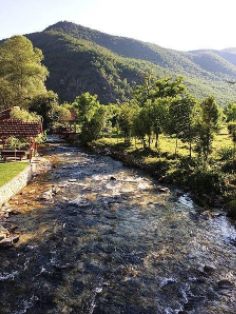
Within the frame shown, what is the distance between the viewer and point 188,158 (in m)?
39.0

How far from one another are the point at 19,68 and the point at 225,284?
201ft

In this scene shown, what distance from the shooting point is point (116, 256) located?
1741 centimetres

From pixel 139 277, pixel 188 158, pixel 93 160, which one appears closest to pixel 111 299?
pixel 139 277

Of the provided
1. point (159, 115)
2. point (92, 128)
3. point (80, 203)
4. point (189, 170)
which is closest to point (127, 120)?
point (159, 115)

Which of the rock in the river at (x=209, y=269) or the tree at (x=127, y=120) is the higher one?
the tree at (x=127, y=120)

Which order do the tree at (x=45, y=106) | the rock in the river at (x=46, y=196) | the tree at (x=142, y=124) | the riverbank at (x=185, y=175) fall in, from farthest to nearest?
1. the tree at (x=45, y=106)
2. the tree at (x=142, y=124)
3. the riverbank at (x=185, y=175)
4. the rock in the river at (x=46, y=196)

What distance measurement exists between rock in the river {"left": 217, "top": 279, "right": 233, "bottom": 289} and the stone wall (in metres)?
18.1

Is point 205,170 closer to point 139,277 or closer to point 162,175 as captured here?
point 162,175

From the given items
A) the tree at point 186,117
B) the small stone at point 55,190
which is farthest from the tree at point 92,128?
the small stone at point 55,190

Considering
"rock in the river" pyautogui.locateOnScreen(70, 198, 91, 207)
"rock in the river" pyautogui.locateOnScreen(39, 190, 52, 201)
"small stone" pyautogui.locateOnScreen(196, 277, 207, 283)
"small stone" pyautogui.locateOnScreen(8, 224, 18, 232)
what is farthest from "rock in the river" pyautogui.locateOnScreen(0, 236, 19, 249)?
"small stone" pyautogui.locateOnScreen(196, 277, 207, 283)

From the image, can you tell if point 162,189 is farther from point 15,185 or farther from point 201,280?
point 201,280

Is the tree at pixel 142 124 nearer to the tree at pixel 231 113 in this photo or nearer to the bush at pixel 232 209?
the tree at pixel 231 113

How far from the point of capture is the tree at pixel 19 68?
201 ft

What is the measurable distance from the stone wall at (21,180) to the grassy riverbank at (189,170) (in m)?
13.9
